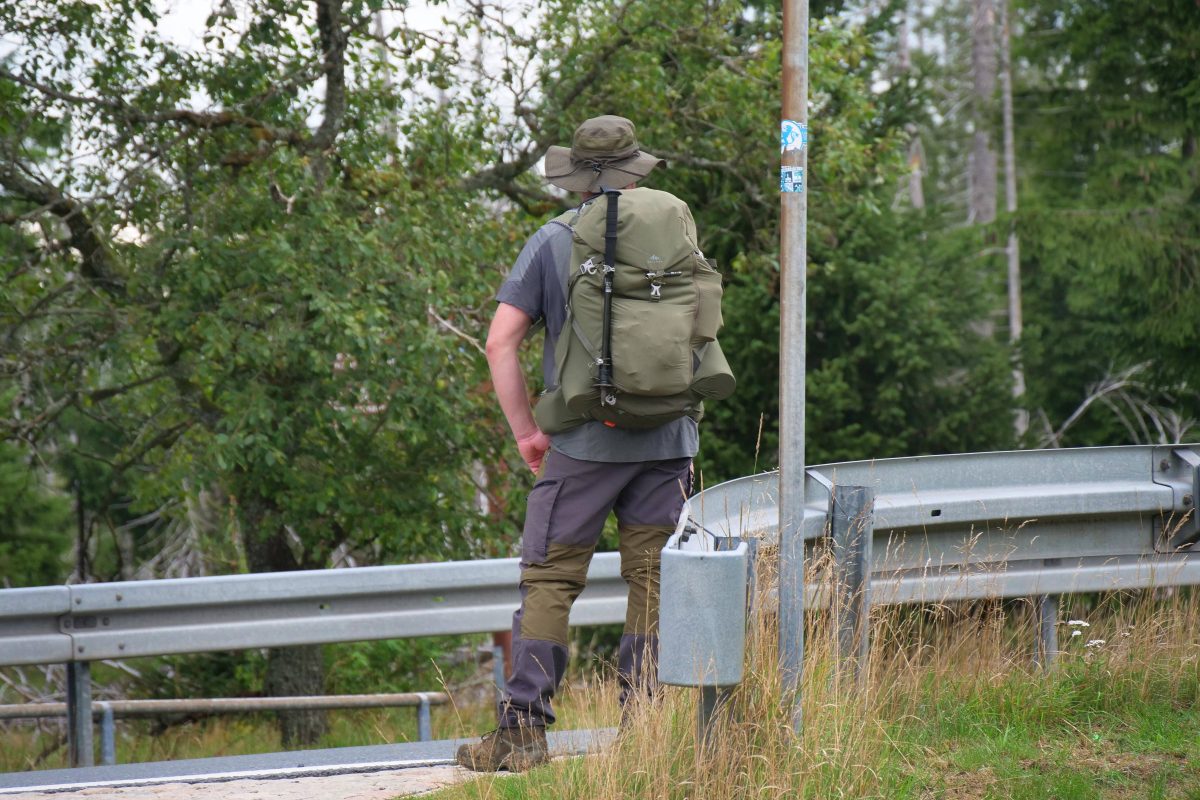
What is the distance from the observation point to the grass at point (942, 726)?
3.27 m

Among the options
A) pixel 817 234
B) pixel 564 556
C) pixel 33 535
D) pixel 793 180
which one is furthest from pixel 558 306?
pixel 33 535

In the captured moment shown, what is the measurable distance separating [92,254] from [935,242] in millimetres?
10265

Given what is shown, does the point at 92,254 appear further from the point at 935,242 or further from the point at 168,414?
the point at 935,242

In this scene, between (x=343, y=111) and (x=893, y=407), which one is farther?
(x=893, y=407)

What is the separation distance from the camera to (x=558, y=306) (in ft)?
12.8

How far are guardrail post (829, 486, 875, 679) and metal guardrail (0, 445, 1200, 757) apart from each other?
0.29 ft

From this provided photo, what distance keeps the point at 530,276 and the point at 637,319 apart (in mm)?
386

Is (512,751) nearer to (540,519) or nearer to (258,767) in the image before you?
(540,519)

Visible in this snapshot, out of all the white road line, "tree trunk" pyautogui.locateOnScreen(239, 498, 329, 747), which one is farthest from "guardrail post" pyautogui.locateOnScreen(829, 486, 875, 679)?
"tree trunk" pyautogui.locateOnScreen(239, 498, 329, 747)

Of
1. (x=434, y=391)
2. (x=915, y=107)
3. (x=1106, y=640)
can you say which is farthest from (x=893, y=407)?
(x=1106, y=640)

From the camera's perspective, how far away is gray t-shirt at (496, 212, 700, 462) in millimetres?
3869

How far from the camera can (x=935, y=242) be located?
55.0 feet

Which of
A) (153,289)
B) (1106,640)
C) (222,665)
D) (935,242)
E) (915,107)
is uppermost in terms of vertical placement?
(915,107)

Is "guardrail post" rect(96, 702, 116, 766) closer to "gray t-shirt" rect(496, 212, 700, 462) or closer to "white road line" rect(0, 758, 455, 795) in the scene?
"white road line" rect(0, 758, 455, 795)
